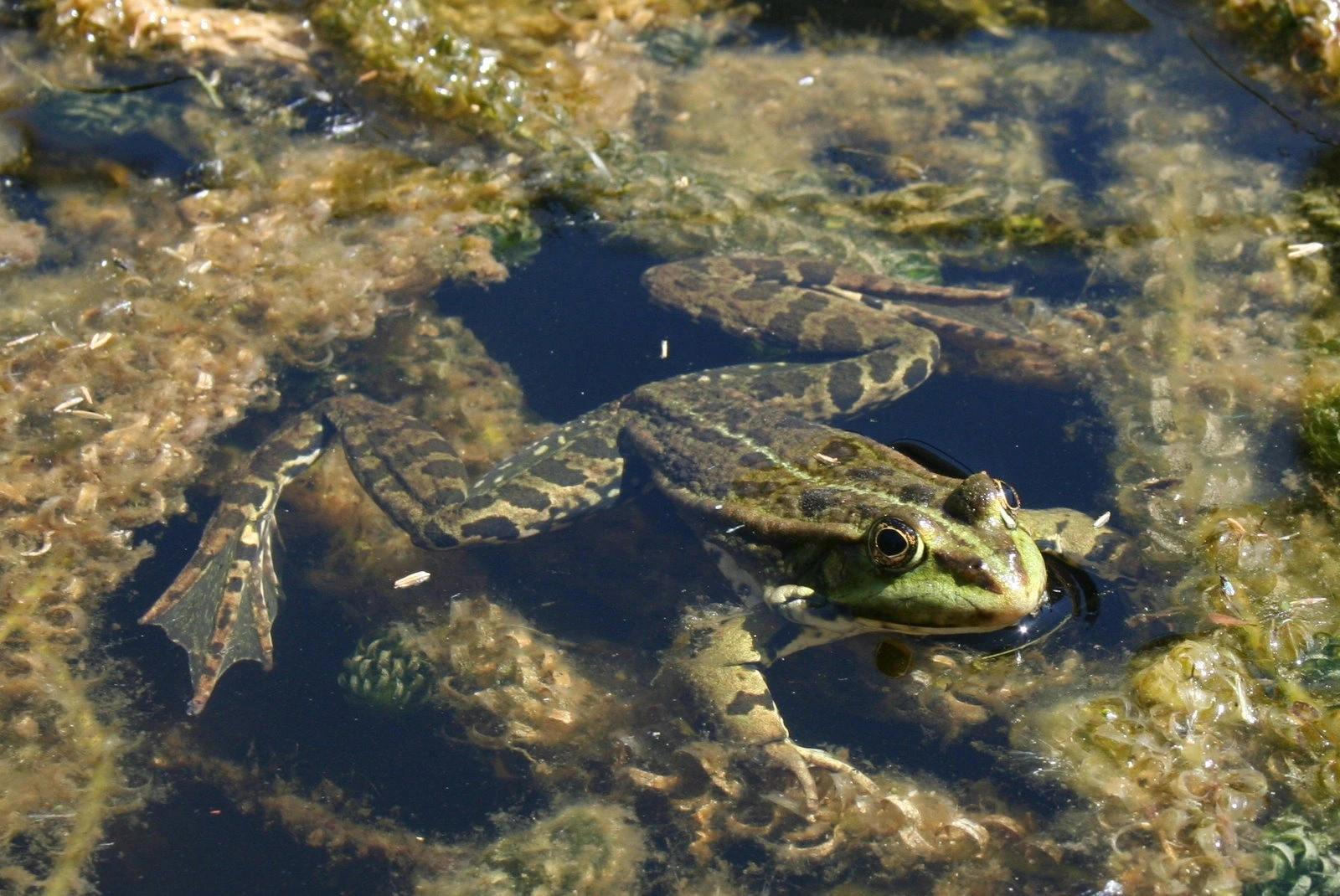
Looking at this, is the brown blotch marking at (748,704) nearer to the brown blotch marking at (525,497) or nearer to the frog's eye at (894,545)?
the frog's eye at (894,545)

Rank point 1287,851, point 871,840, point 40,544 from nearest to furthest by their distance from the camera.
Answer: point 1287,851 < point 871,840 < point 40,544

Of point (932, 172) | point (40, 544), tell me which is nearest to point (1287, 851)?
point (932, 172)

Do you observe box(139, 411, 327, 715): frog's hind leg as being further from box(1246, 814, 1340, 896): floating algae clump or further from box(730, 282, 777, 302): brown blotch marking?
box(1246, 814, 1340, 896): floating algae clump

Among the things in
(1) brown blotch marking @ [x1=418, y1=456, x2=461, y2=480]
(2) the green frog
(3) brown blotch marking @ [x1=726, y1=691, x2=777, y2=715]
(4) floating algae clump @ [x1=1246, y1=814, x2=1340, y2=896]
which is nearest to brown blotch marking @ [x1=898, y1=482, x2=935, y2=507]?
(2) the green frog

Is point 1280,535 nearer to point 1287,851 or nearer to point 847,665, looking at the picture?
point 1287,851

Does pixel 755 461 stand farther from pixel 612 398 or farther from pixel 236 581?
pixel 236 581

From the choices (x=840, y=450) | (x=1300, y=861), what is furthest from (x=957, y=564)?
(x=1300, y=861)

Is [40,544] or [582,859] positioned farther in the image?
[40,544]
